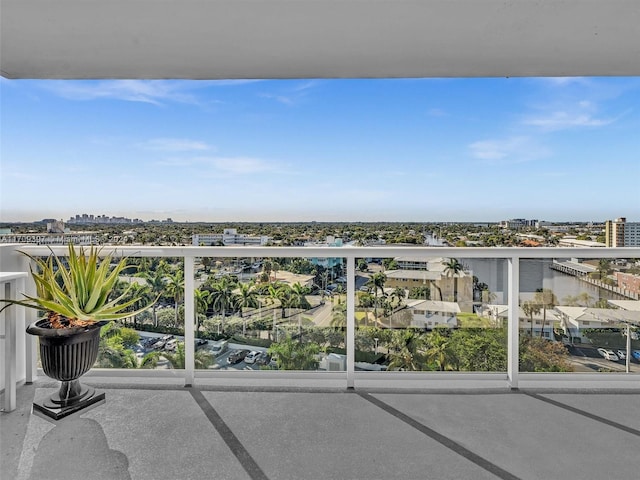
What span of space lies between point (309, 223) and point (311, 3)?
1.75 m

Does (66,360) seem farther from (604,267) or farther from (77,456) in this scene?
(604,267)

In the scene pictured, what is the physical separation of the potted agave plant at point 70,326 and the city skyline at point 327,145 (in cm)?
179

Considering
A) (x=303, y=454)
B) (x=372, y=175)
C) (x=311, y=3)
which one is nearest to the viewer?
(x=303, y=454)

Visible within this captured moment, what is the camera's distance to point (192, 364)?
2633mm

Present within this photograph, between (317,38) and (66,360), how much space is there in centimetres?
267

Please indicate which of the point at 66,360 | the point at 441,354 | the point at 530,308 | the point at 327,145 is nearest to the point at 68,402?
the point at 66,360

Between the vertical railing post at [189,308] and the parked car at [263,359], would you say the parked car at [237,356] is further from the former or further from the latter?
the vertical railing post at [189,308]

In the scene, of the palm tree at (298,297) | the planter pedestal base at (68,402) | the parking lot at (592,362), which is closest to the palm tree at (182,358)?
Answer: the planter pedestal base at (68,402)

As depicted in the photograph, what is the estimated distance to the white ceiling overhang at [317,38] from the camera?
2.09 m

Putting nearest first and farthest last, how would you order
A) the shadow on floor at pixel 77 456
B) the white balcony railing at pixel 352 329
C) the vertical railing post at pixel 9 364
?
1. the shadow on floor at pixel 77 456
2. the vertical railing post at pixel 9 364
3. the white balcony railing at pixel 352 329

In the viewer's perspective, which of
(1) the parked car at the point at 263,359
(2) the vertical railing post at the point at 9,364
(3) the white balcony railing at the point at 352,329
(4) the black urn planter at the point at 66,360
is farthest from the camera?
(1) the parked car at the point at 263,359

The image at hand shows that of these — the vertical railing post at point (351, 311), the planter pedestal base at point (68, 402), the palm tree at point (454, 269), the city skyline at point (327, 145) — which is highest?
the city skyline at point (327, 145)

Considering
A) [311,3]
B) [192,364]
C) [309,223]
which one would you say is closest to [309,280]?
[309,223]

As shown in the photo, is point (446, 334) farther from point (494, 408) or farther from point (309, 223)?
point (309, 223)
